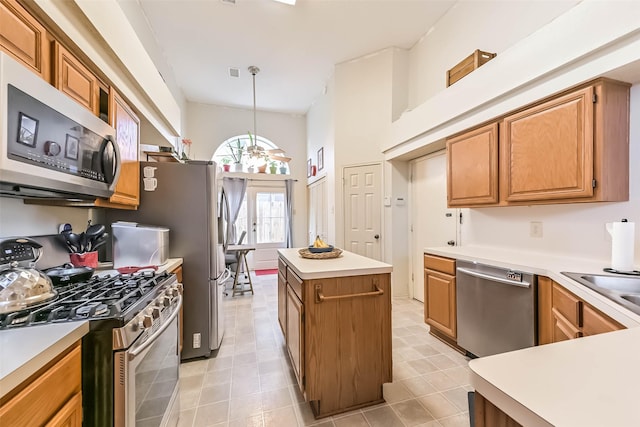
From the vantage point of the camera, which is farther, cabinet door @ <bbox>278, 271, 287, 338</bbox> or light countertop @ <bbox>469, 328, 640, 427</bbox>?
cabinet door @ <bbox>278, 271, 287, 338</bbox>

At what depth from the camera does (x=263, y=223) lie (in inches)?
244

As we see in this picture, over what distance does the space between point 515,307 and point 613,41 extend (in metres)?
1.66

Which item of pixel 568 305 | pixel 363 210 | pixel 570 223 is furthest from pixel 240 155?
pixel 568 305

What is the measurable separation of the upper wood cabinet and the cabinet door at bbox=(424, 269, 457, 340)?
2939 millimetres

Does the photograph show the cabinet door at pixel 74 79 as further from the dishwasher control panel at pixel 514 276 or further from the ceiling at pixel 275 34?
the dishwasher control panel at pixel 514 276

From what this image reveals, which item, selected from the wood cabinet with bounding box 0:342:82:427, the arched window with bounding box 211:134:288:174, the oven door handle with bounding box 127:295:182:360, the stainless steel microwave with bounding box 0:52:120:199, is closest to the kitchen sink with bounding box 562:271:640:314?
the oven door handle with bounding box 127:295:182:360

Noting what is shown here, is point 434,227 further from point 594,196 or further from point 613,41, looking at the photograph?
point 613,41

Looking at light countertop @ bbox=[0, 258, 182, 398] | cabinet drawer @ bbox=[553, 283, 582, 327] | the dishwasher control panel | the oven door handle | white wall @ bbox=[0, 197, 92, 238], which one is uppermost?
white wall @ bbox=[0, 197, 92, 238]

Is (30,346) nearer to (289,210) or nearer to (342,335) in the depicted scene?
(342,335)

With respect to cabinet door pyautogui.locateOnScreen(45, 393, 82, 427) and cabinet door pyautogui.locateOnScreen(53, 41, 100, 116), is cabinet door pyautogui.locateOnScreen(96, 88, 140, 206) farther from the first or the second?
cabinet door pyautogui.locateOnScreen(45, 393, 82, 427)

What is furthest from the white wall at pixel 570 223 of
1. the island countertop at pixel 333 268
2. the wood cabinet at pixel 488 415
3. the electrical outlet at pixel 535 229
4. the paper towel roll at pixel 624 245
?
the wood cabinet at pixel 488 415

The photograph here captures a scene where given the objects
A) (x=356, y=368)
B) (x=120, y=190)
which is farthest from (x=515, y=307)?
(x=120, y=190)

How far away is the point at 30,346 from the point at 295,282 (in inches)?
50.9

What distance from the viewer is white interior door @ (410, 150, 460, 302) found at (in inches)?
128
